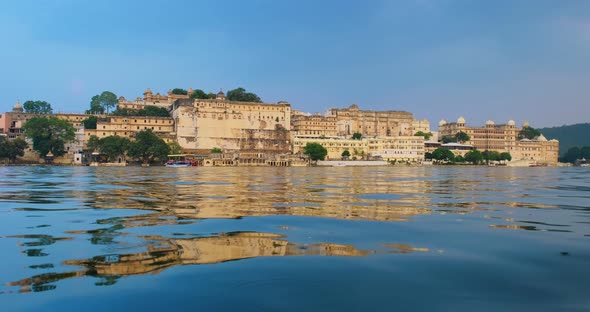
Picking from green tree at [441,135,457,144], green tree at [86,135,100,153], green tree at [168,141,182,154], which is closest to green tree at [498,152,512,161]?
green tree at [441,135,457,144]

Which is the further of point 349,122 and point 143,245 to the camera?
point 349,122

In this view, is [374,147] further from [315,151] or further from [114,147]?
[114,147]

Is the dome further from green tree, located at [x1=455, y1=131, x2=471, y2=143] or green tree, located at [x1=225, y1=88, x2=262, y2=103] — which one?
green tree, located at [x1=455, y1=131, x2=471, y2=143]

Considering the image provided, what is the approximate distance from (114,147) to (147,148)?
6295mm

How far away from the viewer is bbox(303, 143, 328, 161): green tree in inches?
3964

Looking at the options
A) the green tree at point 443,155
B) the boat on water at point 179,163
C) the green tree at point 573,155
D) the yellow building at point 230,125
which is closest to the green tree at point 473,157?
the green tree at point 443,155

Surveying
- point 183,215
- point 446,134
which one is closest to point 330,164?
→ point 446,134

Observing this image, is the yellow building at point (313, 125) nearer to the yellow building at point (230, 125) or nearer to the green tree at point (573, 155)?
the yellow building at point (230, 125)

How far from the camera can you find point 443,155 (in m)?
116

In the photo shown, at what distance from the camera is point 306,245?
749 cm

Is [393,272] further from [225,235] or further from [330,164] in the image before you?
[330,164]

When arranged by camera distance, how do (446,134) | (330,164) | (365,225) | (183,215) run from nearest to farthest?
(365,225)
(183,215)
(330,164)
(446,134)

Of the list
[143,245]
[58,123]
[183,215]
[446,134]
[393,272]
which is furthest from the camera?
[446,134]

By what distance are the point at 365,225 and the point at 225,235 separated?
293 cm
